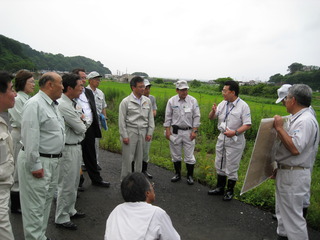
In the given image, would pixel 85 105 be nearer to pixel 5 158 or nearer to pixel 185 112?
pixel 185 112

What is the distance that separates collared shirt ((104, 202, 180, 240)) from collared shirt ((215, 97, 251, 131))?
2954mm

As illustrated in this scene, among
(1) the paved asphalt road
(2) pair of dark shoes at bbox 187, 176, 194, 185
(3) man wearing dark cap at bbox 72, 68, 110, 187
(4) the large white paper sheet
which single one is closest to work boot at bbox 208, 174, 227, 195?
(1) the paved asphalt road

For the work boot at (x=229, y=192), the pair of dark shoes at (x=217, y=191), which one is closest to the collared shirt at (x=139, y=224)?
the work boot at (x=229, y=192)

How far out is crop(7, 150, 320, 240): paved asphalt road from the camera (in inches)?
130

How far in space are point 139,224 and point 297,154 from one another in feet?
6.75

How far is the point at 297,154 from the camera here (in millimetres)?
2744

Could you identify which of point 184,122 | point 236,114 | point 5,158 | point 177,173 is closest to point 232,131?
point 236,114

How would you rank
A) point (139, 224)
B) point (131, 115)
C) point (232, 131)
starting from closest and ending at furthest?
point (139, 224)
point (232, 131)
point (131, 115)

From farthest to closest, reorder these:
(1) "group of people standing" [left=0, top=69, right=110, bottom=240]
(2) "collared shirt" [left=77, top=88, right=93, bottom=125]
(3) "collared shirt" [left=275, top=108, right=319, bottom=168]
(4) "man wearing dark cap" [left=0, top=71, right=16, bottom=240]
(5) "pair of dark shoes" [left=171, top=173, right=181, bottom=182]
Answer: (5) "pair of dark shoes" [left=171, top=173, right=181, bottom=182]
(2) "collared shirt" [left=77, top=88, right=93, bottom=125]
(3) "collared shirt" [left=275, top=108, right=319, bottom=168]
(1) "group of people standing" [left=0, top=69, right=110, bottom=240]
(4) "man wearing dark cap" [left=0, top=71, right=16, bottom=240]

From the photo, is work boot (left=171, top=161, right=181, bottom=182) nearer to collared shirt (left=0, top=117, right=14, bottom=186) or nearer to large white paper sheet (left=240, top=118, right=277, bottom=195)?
large white paper sheet (left=240, top=118, right=277, bottom=195)

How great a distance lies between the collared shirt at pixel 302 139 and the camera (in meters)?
2.69

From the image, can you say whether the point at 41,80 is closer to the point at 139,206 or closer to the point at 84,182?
the point at 139,206

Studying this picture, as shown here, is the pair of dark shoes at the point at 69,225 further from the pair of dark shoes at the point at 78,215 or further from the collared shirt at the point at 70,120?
the collared shirt at the point at 70,120

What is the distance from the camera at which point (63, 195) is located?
3.29 m
